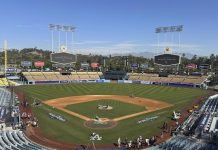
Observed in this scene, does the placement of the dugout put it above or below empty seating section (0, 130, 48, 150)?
above

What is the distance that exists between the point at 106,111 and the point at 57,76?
58342 mm

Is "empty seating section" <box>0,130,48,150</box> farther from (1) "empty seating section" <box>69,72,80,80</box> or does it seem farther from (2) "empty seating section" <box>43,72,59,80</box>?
(1) "empty seating section" <box>69,72,80,80</box>

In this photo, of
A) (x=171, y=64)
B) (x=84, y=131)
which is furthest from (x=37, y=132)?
(x=171, y=64)

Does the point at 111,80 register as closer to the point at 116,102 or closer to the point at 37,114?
the point at 116,102

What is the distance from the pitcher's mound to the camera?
39934mm

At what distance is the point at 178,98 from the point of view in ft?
218

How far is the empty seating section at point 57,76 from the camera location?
9934cm

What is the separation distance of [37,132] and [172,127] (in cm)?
1980

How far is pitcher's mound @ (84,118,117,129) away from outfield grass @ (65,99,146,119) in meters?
2.46

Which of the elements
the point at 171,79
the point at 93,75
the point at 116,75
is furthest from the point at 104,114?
the point at 116,75

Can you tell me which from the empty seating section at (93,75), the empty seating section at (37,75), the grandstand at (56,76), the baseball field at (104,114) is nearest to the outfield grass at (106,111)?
the baseball field at (104,114)

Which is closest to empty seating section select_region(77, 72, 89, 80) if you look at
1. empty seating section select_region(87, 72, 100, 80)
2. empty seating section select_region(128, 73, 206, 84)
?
empty seating section select_region(87, 72, 100, 80)

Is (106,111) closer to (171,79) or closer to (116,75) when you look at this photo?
(171,79)

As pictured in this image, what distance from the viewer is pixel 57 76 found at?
341ft
